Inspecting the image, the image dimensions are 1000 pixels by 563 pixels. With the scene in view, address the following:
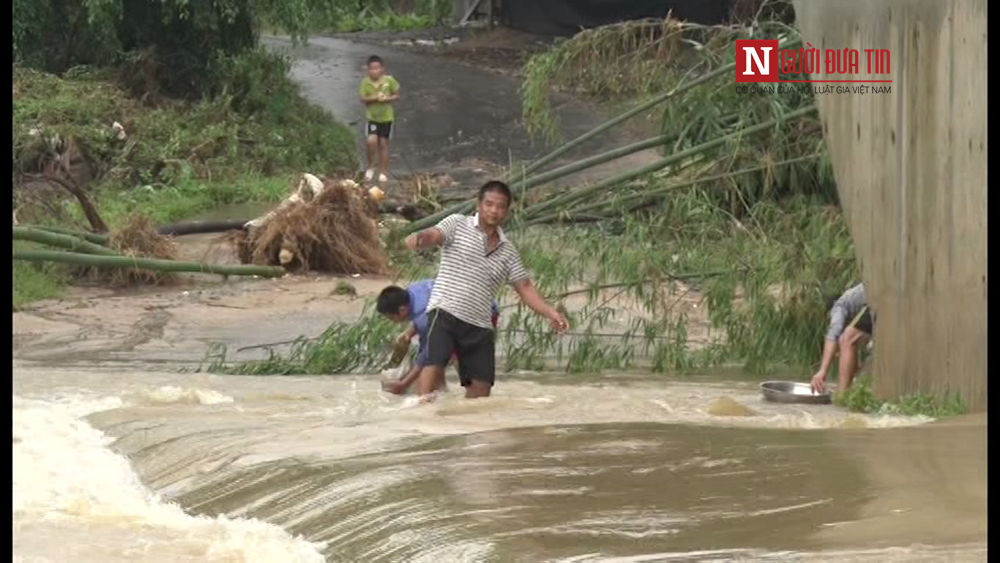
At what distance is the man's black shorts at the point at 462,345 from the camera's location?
370 inches

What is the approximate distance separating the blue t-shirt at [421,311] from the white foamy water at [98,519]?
1731 millimetres

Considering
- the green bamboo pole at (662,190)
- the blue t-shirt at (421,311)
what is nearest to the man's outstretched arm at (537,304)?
the blue t-shirt at (421,311)

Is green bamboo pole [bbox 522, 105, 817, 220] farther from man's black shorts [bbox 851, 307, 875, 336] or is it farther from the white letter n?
man's black shorts [bbox 851, 307, 875, 336]

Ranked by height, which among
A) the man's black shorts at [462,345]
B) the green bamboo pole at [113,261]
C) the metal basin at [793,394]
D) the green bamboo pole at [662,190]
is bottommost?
the metal basin at [793,394]

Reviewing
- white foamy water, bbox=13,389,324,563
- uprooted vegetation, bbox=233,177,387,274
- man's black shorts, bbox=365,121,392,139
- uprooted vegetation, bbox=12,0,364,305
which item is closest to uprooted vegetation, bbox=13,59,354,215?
uprooted vegetation, bbox=12,0,364,305

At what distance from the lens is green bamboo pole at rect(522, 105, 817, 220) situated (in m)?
11.7

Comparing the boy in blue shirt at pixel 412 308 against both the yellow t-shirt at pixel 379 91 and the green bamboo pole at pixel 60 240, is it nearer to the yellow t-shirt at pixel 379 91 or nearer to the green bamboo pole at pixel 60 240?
the green bamboo pole at pixel 60 240

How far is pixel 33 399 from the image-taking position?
10.3m

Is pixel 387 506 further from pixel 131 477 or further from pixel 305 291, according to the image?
pixel 305 291

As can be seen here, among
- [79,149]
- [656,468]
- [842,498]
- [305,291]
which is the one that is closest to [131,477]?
[656,468]

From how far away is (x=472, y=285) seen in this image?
935 cm

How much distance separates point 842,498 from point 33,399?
214 inches

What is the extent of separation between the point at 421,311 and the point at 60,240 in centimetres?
466
